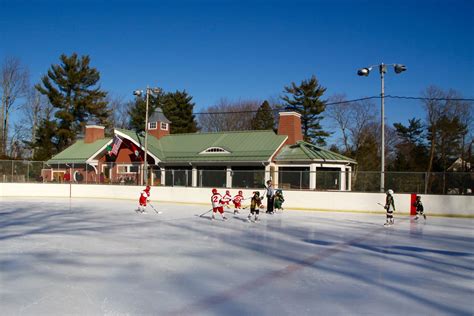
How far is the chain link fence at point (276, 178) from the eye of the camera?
17.1m

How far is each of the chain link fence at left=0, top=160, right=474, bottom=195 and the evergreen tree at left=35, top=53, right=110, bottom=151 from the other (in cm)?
1631

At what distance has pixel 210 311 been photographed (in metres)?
4.65

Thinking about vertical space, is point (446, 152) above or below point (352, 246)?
above

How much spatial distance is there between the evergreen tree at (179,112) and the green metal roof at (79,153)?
14654mm

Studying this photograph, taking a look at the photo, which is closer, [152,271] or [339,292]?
[339,292]

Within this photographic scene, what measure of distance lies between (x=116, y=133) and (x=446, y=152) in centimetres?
2657

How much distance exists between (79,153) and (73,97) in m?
15.7

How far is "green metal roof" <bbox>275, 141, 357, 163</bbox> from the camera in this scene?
2468 cm

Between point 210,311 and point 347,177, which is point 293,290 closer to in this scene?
point 210,311

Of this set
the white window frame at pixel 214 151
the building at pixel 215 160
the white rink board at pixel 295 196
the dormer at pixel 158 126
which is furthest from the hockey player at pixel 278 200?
the dormer at pixel 158 126

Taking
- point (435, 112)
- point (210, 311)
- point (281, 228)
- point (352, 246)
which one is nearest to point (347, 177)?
point (281, 228)

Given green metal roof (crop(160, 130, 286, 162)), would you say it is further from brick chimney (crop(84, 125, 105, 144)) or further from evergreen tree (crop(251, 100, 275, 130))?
evergreen tree (crop(251, 100, 275, 130))

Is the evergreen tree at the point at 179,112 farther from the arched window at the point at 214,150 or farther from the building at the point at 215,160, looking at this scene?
the arched window at the point at 214,150

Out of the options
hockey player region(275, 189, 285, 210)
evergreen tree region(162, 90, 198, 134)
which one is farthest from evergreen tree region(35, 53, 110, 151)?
hockey player region(275, 189, 285, 210)
